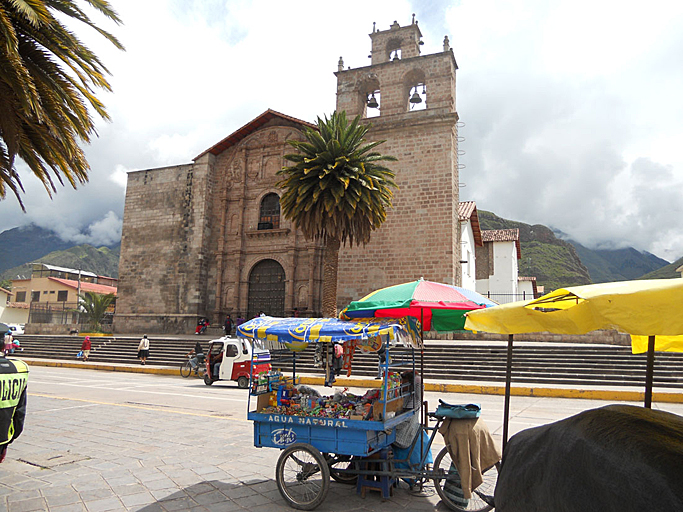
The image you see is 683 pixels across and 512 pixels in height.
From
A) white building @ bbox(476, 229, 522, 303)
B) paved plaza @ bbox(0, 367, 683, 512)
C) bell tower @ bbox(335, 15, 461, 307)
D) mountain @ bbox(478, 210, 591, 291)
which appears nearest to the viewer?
paved plaza @ bbox(0, 367, 683, 512)

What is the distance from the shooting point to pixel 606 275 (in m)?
143

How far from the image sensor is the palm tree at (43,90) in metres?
6.74

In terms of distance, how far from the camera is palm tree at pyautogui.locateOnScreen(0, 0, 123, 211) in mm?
6738

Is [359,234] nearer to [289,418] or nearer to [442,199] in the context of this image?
[442,199]

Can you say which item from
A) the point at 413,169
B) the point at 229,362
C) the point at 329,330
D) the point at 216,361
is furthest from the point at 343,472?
the point at 413,169

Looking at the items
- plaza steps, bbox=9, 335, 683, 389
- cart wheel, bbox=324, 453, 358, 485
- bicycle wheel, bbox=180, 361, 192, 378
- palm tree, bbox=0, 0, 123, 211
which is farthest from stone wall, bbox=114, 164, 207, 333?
cart wheel, bbox=324, 453, 358, 485

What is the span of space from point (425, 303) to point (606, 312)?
306 cm

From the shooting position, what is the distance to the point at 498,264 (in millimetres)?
36281

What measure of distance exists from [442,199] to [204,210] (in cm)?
1405

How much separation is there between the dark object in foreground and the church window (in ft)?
85.4

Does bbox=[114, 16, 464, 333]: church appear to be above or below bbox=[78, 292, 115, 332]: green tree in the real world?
above

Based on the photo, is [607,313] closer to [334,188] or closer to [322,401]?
[322,401]

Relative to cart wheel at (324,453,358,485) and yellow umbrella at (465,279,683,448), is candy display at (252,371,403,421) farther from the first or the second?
yellow umbrella at (465,279,683,448)

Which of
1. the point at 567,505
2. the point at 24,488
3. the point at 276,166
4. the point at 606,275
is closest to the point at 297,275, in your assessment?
the point at 276,166
